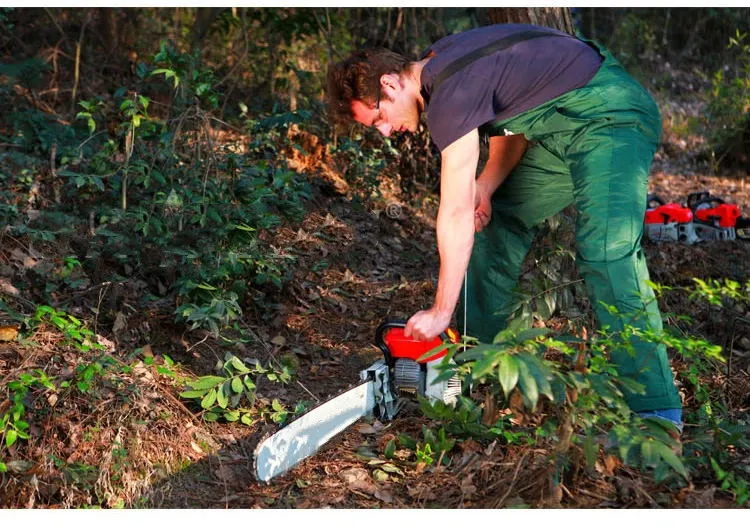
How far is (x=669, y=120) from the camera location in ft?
35.7

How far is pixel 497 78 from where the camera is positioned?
2992 mm

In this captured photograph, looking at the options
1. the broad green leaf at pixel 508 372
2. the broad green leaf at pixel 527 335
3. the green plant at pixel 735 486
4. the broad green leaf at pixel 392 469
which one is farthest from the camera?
the broad green leaf at pixel 392 469

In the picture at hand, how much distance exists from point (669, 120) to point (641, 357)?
341 inches

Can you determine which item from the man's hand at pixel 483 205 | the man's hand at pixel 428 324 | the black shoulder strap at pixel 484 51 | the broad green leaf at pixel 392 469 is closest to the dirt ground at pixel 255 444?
the broad green leaf at pixel 392 469

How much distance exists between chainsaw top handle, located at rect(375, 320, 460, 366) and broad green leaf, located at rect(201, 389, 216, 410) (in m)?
0.70

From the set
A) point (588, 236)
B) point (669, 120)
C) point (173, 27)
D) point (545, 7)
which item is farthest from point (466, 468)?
point (669, 120)

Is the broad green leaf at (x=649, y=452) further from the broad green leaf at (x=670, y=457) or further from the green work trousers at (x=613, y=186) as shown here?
the green work trousers at (x=613, y=186)

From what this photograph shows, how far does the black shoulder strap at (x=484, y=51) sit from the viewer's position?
293 centimetres

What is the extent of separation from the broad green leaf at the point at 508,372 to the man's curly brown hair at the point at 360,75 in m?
1.20

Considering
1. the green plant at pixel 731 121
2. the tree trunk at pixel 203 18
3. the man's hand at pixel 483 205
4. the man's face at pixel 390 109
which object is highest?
the man's face at pixel 390 109

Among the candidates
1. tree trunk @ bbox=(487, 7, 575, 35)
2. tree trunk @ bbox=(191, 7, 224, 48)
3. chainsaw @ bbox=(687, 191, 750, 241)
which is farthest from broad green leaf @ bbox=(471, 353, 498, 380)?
tree trunk @ bbox=(191, 7, 224, 48)

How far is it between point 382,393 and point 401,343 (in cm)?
25

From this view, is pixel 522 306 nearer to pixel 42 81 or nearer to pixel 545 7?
pixel 545 7

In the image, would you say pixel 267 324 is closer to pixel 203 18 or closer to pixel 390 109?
pixel 390 109
